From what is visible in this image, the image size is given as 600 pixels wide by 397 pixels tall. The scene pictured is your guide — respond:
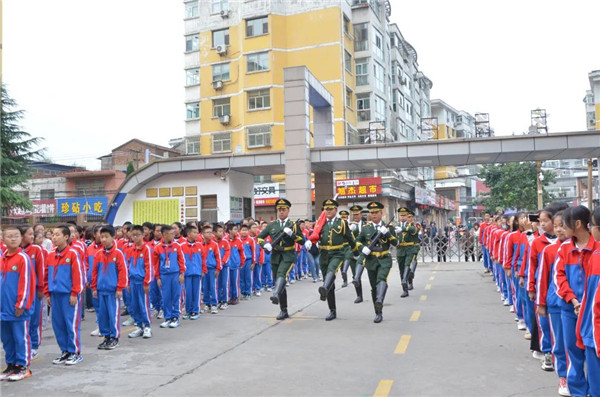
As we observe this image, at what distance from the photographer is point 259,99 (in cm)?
3741

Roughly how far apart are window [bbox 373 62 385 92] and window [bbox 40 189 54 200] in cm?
2575

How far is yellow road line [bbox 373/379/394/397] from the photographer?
5.32m

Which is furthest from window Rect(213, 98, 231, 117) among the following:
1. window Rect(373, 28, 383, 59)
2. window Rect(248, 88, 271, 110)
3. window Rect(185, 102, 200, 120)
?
window Rect(373, 28, 383, 59)

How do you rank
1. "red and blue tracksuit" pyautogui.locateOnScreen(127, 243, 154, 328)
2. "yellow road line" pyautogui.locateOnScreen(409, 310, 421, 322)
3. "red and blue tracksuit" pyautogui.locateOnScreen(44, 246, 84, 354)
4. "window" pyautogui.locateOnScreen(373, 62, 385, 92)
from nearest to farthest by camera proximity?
"red and blue tracksuit" pyautogui.locateOnScreen(44, 246, 84, 354) → "red and blue tracksuit" pyautogui.locateOnScreen(127, 243, 154, 328) → "yellow road line" pyautogui.locateOnScreen(409, 310, 421, 322) → "window" pyautogui.locateOnScreen(373, 62, 385, 92)

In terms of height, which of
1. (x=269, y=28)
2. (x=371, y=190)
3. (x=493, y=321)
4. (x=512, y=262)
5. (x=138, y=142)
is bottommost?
(x=493, y=321)

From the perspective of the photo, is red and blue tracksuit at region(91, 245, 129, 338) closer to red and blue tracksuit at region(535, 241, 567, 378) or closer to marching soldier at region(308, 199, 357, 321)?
marching soldier at region(308, 199, 357, 321)

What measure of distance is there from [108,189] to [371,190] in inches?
748

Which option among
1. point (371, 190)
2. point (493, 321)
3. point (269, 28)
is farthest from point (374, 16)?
point (493, 321)

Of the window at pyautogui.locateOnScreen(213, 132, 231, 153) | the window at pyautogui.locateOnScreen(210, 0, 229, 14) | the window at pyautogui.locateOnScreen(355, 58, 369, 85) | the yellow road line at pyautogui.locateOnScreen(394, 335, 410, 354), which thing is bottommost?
the yellow road line at pyautogui.locateOnScreen(394, 335, 410, 354)

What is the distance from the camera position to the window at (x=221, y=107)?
39062mm

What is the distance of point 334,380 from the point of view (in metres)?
5.81

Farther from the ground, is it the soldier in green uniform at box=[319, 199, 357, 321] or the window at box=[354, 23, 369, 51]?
the window at box=[354, 23, 369, 51]

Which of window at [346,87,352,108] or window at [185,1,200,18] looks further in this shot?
window at [185,1,200,18]

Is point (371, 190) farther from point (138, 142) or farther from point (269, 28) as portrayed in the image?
point (138, 142)
